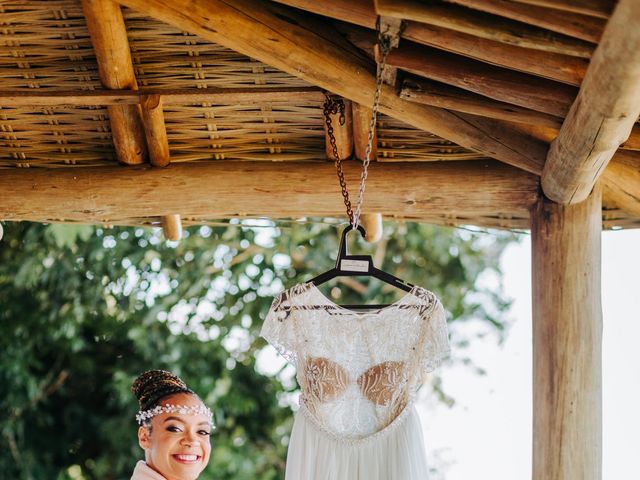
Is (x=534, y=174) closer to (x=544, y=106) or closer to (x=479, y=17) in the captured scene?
(x=544, y=106)

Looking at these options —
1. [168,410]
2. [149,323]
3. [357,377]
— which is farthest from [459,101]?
[149,323]

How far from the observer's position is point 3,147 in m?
3.56

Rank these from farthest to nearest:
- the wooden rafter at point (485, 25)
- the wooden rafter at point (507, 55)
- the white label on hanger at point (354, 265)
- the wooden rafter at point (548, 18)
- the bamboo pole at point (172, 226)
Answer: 1. the bamboo pole at point (172, 226)
2. the white label on hanger at point (354, 265)
3. the wooden rafter at point (507, 55)
4. the wooden rafter at point (485, 25)
5. the wooden rafter at point (548, 18)

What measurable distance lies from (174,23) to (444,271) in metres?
4.28

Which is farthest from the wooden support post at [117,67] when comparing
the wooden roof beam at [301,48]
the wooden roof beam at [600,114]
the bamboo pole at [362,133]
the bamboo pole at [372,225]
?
the wooden roof beam at [600,114]

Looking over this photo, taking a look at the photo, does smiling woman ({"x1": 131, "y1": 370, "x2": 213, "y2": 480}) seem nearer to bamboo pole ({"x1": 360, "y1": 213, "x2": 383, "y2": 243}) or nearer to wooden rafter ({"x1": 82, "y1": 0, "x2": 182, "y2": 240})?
wooden rafter ({"x1": 82, "y1": 0, "x2": 182, "y2": 240})

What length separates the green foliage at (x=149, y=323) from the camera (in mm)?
6289

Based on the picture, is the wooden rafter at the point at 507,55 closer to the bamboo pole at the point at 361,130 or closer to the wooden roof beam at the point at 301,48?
the wooden roof beam at the point at 301,48

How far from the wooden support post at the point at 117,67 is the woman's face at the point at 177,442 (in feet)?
3.35

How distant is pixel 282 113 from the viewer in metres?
3.38

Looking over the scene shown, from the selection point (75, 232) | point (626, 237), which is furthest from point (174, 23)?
point (626, 237)

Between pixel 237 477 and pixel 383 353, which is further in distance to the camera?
pixel 237 477

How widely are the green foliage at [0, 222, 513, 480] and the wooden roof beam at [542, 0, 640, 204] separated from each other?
3519 mm

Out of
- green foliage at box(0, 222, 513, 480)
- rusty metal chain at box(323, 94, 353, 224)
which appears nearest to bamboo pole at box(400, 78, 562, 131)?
rusty metal chain at box(323, 94, 353, 224)
